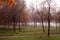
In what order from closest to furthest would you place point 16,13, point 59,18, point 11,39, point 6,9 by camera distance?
point 11,39
point 16,13
point 6,9
point 59,18

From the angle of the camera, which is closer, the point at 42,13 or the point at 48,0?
the point at 48,0

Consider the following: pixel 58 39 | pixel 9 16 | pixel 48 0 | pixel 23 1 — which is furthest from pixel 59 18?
pixel 58 39

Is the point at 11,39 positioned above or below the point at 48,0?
below

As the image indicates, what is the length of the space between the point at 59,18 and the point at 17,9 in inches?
549

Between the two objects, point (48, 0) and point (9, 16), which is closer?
point (48, 0)

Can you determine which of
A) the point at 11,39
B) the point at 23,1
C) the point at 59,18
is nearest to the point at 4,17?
the point at 23,1

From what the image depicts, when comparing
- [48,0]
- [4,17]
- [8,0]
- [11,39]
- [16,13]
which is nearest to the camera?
[8,0]

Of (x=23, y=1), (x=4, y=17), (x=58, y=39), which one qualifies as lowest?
(x=58, y=39)

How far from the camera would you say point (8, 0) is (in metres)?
10.9

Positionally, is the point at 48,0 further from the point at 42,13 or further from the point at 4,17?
the point at 4,17

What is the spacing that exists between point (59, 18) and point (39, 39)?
25429 millimetres

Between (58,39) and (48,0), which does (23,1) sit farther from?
(58,39)

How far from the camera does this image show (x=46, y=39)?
23.9 m

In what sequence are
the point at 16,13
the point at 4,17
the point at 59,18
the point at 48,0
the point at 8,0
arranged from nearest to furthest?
the point at 8,0
the point at 48,0
the point at 16,13
the point at 4,17
the point at 59,18
